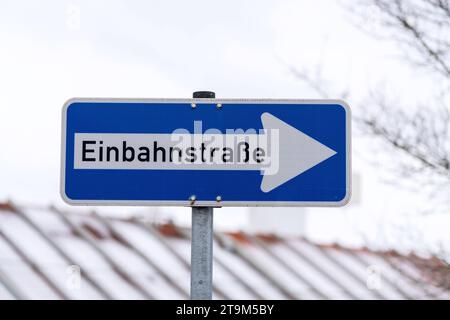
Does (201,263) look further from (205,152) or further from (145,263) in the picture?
(145,263)

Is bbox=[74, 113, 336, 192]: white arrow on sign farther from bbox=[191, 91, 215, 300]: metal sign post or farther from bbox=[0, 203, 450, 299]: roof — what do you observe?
bbox=[0, 203, 450, 299]: roof

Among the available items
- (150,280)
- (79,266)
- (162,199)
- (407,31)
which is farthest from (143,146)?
(150,280)

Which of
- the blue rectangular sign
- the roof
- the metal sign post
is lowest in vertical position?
the roof

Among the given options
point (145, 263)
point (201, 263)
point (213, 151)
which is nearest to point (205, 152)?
point (213, 151)

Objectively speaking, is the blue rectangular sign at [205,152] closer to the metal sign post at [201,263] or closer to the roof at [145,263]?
the metal sign post at [201,263]

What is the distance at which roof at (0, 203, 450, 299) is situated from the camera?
17.3m

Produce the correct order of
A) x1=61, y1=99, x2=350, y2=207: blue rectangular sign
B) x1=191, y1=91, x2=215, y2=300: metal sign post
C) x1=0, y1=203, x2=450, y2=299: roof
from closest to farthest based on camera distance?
x1=191, y1=91, x2=215, y2=300: metal sign post
x1=61, y1=99, x2=350, y2=207: blue rectangular sign
x1=0, y1=203, x2=450, y2=299: roof

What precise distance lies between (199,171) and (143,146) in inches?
10.9

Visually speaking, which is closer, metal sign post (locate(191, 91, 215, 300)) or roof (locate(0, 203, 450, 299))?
metal sign post (locate(191, 91, 215, 300))

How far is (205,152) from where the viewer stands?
4.62 meters

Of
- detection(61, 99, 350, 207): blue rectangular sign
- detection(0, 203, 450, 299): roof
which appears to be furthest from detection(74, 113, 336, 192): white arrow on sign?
detection(0, 203, 450, 299): roof

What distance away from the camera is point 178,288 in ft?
65.4

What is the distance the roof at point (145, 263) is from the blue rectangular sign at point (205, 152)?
8571mm

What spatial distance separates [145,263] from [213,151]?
52.9 feet
